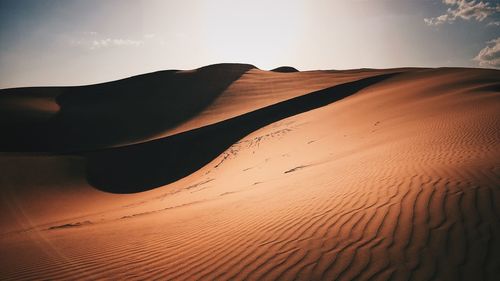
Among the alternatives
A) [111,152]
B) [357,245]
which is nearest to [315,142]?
[357,245]

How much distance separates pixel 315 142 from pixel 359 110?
640 cm

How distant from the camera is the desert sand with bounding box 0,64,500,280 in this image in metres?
3.60

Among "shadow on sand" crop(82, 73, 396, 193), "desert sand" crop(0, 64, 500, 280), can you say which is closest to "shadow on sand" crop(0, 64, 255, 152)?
"desert sand" crop(0, 64, 500, 280)

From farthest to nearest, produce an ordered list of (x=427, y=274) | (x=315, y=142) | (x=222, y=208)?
(x=315, y=142), (x=222, y=208), (x=427, y=274)

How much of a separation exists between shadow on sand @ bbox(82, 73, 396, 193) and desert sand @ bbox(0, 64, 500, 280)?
5.0 inches

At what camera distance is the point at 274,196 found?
7.15m

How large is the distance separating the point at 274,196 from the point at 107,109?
32.6 metres

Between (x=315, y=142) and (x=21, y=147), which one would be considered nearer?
(x=315, y=142)

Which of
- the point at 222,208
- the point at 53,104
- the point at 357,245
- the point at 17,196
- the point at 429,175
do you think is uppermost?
the point at 53,104

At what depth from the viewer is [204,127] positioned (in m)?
24.1

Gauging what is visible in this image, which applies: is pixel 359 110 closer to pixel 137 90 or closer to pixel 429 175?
pixel 429 175

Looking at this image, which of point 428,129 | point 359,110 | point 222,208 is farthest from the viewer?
point 359,110

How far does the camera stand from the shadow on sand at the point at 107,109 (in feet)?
82.9

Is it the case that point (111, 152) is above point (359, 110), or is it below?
below
